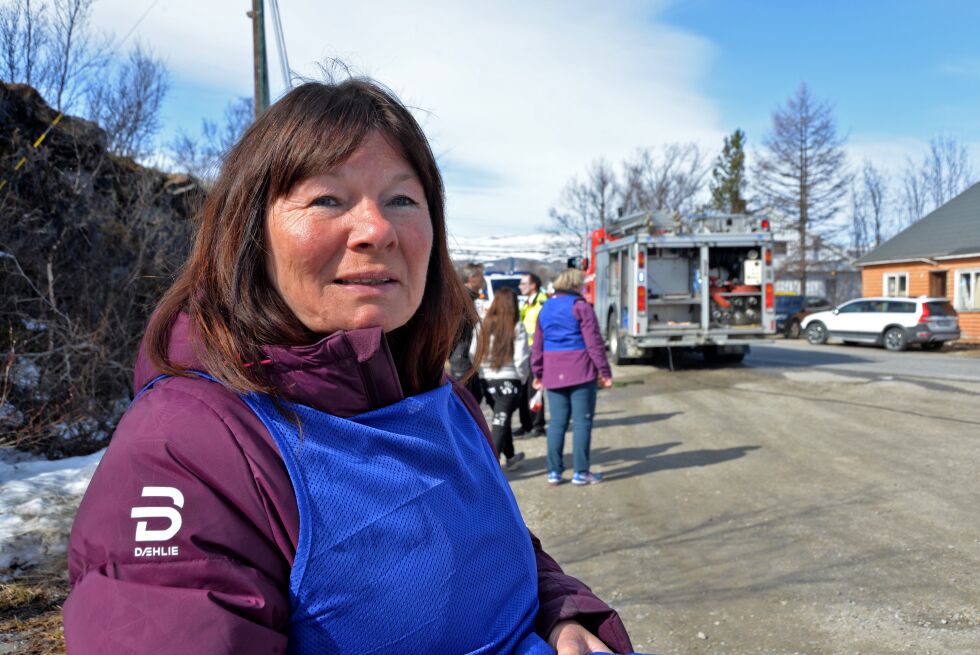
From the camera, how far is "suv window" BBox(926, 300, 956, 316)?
2205 centimetres

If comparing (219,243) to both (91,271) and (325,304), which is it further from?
(91,271)

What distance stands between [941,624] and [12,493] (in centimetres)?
607

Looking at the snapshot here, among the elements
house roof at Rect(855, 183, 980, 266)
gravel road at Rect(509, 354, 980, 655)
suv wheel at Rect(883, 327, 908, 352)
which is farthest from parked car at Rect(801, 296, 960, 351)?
gravel road at Rect(509, 354, 980, 655)

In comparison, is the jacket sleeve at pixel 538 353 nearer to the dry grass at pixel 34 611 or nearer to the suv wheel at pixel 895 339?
the dry grass at pixel 34 611

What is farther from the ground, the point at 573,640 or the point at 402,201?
the point at 402,201

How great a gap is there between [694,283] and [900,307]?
10.6m

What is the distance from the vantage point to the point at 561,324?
Answer: 23.8 feet

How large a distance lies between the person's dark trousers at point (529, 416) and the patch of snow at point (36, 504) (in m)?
4.78

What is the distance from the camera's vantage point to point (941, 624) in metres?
4.08

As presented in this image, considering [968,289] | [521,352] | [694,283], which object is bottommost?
[521,352]

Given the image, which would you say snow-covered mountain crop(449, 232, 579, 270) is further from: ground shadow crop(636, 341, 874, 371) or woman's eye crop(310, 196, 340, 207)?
woman's eye crop(310, 196, 340, 207)

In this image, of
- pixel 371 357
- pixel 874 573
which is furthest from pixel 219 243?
pixel 874 573

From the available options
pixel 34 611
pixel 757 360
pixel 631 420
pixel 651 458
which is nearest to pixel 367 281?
pixel 34 611

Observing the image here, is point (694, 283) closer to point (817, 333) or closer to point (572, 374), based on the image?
point (572, 374)
